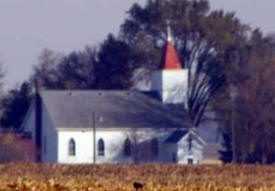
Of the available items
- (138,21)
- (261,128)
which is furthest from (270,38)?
(261,128)

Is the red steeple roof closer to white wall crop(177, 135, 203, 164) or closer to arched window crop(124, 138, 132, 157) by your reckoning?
white wall crop(177, 135, 203, 164)

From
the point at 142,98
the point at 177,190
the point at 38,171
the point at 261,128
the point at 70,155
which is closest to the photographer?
the point at 177,190

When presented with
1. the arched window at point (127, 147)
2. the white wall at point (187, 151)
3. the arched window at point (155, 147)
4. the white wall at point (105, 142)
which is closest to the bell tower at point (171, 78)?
the white wall at point (105, 142)

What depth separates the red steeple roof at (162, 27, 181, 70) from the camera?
8731 centimetres

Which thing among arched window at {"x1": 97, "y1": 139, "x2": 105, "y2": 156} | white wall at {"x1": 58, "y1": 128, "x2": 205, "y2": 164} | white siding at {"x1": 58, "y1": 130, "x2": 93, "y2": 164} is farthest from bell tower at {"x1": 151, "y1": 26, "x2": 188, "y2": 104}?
white siding at {"x1": 58, "y1": 130, "x2": 93, "y2": 164}

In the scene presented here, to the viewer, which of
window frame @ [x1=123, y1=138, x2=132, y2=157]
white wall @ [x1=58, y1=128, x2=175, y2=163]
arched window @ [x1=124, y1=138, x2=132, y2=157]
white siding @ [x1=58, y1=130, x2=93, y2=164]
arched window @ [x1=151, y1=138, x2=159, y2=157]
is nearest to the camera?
white siding @ [x1=58, y1=130, x2=93, y2=164]

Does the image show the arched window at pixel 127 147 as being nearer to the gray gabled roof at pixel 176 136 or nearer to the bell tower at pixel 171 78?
the gray gabled roof at pixel 176 136

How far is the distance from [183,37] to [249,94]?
14.1 metres

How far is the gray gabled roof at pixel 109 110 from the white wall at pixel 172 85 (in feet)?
2.21

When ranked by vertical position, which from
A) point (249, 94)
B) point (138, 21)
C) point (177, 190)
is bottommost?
point (177, 190)

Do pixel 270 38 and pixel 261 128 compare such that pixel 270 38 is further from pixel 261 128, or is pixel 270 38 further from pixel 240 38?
pixel 261 128

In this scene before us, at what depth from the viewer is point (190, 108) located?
91062 millimetres

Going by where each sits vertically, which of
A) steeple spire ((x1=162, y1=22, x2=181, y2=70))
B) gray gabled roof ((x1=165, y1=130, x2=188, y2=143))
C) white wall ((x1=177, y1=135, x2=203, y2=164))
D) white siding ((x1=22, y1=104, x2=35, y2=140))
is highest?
steeple spire ((x1=162, y1=22, x2=181, y2=70))

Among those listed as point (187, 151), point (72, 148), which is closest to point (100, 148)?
point (72, 148)
